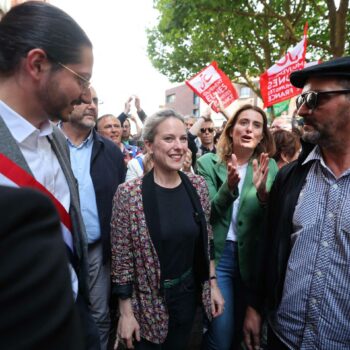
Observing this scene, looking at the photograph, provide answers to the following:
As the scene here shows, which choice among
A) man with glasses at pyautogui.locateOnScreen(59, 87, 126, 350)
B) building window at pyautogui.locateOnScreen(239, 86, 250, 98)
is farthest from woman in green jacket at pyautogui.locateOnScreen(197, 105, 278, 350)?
building window at pyautogui.locateOnScreen(239, 86, 250, 98)

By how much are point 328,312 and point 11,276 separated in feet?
5.03

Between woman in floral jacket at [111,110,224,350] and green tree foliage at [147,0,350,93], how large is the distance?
5506 mm

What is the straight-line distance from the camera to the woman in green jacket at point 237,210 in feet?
7.64

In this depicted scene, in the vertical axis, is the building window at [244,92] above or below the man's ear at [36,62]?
above

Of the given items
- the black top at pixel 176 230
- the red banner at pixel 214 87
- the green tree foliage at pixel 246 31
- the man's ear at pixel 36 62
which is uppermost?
the green tree foliage at pixel 246 31

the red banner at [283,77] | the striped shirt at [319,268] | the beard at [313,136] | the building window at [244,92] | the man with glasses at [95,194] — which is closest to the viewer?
A: the striped shirt at [319,268]

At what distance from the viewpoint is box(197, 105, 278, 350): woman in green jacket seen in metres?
2.33

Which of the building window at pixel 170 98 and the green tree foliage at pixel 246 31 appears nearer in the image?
A: the green tree foliage at pixel 246 31

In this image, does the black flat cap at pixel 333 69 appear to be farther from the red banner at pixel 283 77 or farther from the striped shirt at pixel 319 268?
the red banner at pixel 283 77

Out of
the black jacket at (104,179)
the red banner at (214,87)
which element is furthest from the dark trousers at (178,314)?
the red banner at (214,87)

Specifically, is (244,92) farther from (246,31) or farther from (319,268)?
(319,268)

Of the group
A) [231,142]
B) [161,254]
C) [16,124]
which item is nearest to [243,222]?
[161,254]

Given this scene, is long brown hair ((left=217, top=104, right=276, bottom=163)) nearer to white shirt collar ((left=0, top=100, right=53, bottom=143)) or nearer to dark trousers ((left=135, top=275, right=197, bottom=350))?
dark trousers ((left=135, top=275, right=197, bottom=350))

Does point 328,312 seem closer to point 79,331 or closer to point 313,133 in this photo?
point 313,133
